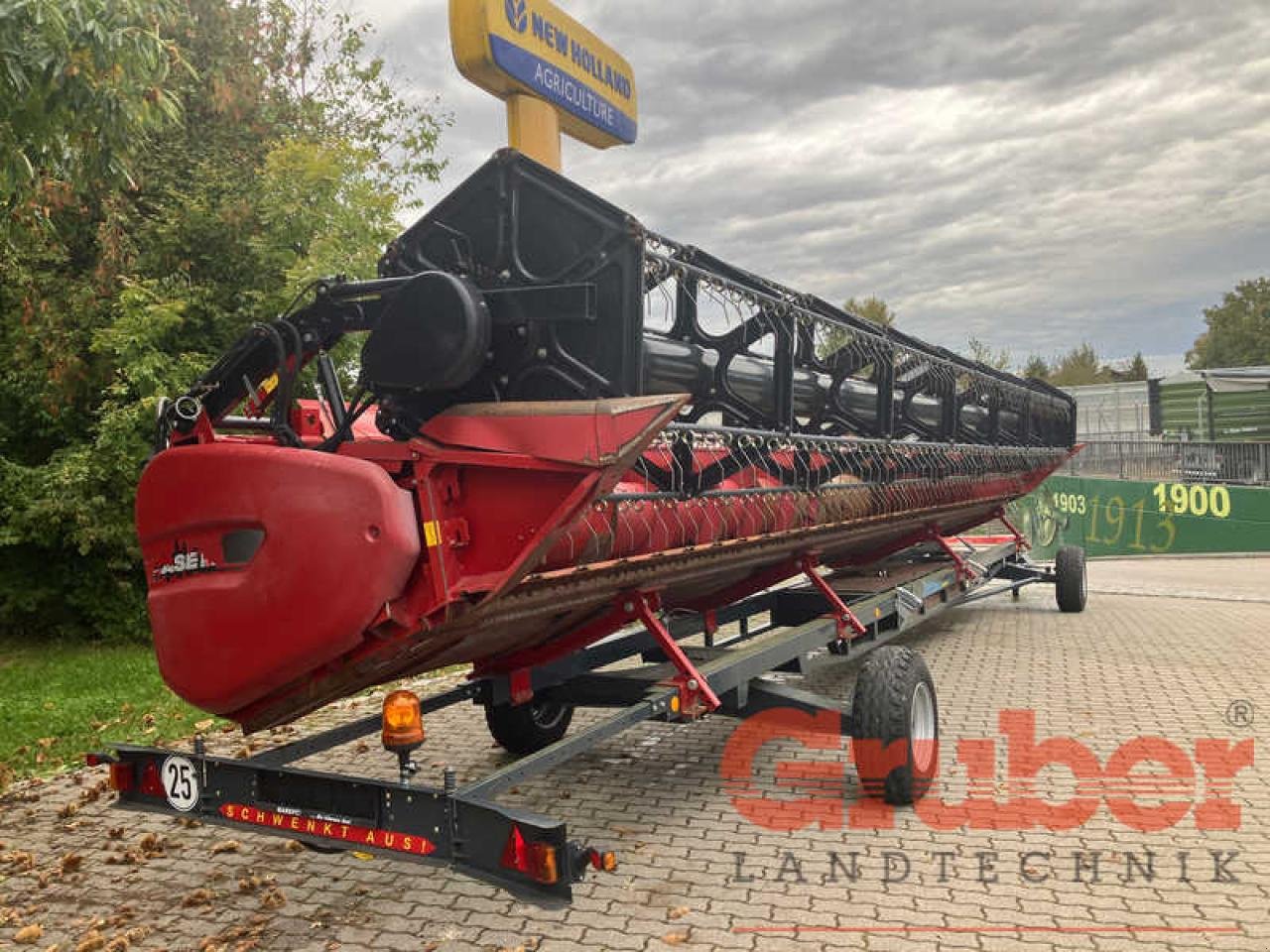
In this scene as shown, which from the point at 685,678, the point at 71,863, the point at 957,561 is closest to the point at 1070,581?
the point at 957,561

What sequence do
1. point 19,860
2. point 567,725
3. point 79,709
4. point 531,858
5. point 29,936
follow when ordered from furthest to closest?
point 79,709, point 567,725, point 19,860, point 29,936, point 531,858

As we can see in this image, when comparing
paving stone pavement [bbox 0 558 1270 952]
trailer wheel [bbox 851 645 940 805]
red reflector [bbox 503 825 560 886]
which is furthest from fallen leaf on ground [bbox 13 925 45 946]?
trailer wheel [bbox 851 645 940 805]

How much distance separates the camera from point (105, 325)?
10570 mm

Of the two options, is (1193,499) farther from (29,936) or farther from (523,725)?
(29,936)

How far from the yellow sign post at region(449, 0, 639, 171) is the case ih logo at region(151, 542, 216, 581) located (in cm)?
382

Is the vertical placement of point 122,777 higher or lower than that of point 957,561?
lower

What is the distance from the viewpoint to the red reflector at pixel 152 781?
A: 3652mm

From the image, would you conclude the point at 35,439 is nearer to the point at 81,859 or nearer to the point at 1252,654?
the point at 81,859

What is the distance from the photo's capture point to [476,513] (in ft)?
11.2

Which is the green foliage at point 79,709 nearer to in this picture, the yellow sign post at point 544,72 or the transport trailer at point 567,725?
the transport trailer at point 567,725

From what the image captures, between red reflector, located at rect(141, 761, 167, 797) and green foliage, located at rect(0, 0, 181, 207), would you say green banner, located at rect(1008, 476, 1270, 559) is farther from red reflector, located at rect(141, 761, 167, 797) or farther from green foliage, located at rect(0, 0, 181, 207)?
red reflector, located at rect(141, 761, 167, 797)

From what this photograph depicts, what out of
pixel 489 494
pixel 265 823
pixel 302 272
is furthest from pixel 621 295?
pixel 302 272

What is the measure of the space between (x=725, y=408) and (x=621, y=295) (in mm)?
1459

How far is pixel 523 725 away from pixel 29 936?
255cm
